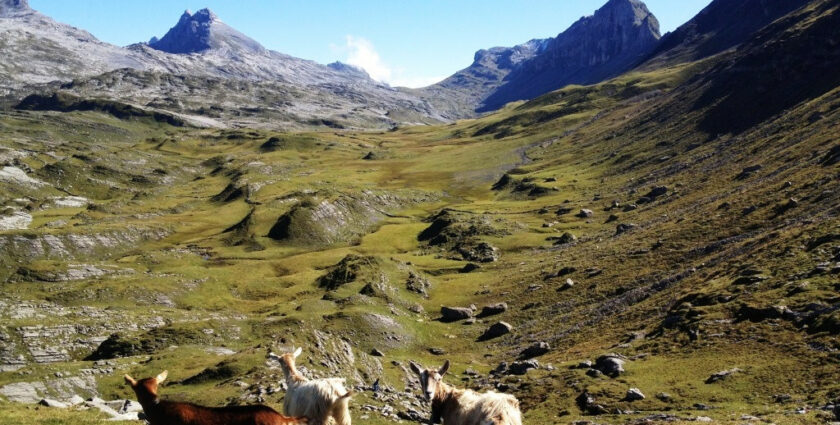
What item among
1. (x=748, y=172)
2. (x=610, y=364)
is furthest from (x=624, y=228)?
(x=610, y=364)

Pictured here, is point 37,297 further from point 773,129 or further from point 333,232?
point 773,129

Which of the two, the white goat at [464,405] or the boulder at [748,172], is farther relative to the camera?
the boulder at [748,172]

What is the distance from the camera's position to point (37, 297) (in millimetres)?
70438

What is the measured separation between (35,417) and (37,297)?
57011mm

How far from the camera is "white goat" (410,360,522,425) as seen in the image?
1800 cm

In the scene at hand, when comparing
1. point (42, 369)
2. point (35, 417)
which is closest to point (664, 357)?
point (35, 417)

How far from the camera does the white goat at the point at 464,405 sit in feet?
59.1

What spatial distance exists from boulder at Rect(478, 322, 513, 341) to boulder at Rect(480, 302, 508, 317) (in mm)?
5917

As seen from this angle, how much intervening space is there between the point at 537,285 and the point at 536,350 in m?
22.3

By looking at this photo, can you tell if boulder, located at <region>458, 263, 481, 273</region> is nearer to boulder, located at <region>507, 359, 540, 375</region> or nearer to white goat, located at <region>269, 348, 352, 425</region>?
boulder, located at <region>507, 359, 540, 375</region>

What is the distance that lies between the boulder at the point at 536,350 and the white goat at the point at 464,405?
38964 millimetres

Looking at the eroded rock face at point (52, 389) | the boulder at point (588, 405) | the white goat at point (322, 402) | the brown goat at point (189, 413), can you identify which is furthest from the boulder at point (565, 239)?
the brown goat at point (189, 413)

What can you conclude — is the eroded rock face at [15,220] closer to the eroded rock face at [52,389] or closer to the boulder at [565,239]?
the eroded rock face at [52,389]

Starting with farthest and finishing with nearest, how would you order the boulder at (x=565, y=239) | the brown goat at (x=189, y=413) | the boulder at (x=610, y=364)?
the boulder at (x=565, y=239) < the boulder at (x=610, y=364) < the brown goat at (x=189, y=413)
